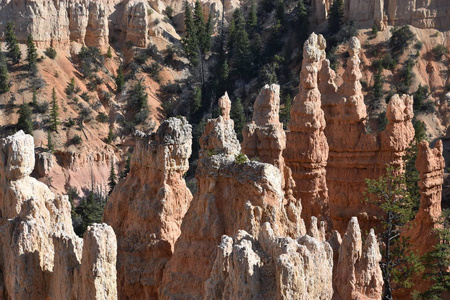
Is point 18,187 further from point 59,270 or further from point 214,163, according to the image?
point 214,163

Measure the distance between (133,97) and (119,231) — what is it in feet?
180

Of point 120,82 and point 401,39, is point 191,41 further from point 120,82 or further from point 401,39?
point 401,39

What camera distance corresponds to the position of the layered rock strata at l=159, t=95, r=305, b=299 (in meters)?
16.0

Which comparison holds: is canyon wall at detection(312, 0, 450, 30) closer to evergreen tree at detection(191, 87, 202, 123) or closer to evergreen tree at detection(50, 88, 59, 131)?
evergreen tree at detection(191, 87, 202, 123)

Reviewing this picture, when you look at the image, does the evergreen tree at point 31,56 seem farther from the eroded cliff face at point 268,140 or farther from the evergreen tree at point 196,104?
the eroded cliff face at point 268,140

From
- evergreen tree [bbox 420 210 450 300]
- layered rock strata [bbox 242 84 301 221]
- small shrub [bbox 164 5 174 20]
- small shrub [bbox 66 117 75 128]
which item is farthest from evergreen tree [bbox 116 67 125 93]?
evergreen tree [bbox 420 210 450 300]

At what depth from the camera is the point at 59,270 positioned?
1402 centimetres

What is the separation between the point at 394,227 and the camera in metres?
26.5

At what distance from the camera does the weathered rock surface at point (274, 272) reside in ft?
37.4

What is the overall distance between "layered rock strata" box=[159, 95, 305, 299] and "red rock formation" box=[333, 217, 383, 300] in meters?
1.42

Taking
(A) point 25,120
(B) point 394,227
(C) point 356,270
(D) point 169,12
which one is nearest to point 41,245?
(C) point 356,270

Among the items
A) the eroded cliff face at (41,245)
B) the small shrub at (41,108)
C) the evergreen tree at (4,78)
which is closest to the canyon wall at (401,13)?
the small shrub at (41,108)

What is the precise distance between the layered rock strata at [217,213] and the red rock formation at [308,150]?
9.49 metres

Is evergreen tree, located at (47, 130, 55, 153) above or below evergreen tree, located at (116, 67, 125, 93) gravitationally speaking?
below
